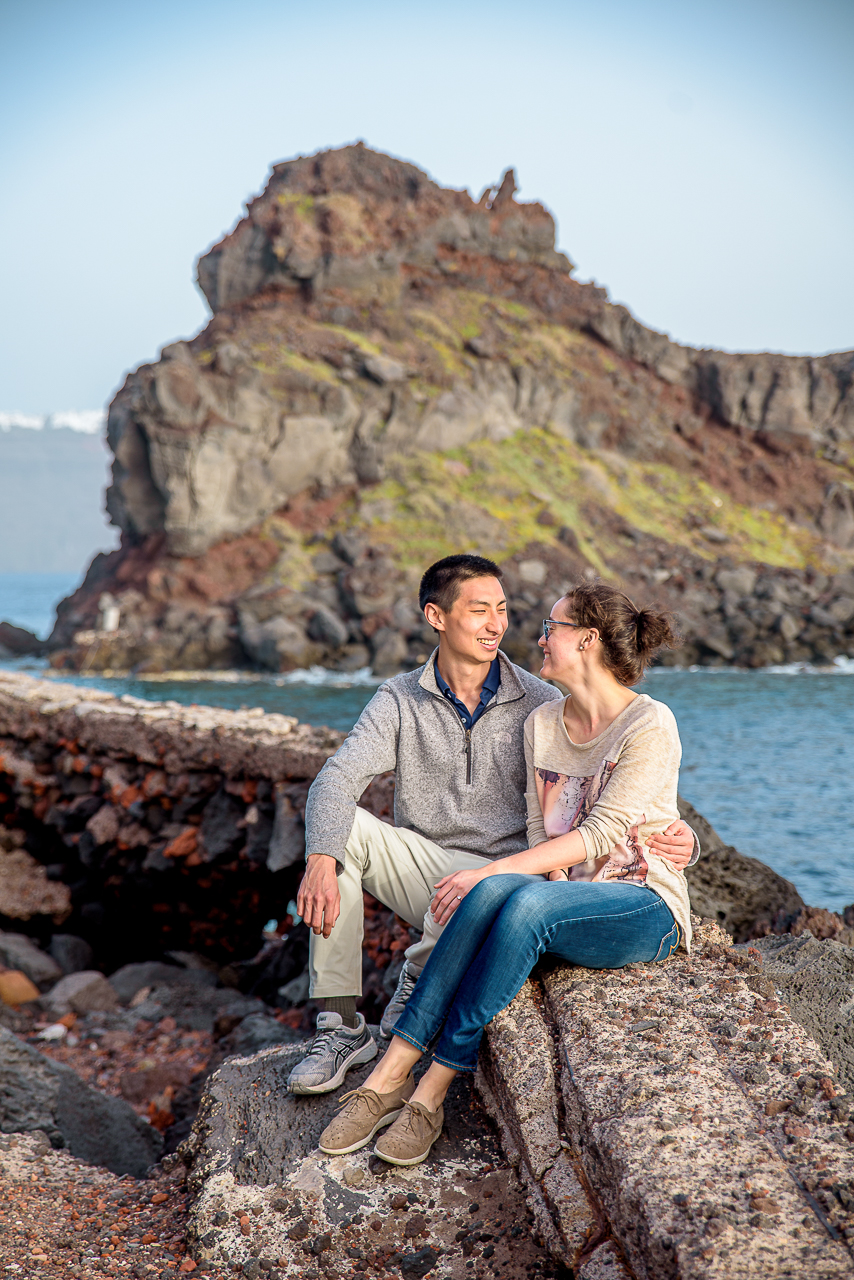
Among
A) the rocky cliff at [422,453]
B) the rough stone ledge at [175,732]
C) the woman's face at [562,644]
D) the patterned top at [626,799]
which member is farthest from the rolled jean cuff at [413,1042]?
the rocky cliff at [422,453]

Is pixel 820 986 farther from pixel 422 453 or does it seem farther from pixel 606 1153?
pixel 422 453

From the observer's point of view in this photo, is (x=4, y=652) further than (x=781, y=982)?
Yes

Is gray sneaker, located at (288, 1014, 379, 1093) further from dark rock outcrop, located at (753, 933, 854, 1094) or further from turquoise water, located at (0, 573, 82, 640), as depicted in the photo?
turquoise water, located at (0, 573, 82, 640)

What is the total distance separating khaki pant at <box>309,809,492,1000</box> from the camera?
12.9 feet

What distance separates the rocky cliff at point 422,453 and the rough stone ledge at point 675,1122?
31.6 metres

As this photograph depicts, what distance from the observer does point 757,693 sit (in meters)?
32.2

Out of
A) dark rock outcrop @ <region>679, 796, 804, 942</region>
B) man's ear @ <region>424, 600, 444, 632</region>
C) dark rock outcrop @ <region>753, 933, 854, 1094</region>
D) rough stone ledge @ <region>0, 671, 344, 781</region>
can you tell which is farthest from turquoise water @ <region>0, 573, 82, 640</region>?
dark rock outcrop @ <region>753, 933, 854, 1094</region>

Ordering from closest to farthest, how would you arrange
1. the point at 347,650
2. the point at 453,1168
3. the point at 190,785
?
the point at 453,1168 → the point at 190,785 → the point at 347,650

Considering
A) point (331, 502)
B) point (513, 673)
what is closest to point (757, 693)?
point (331, 502)

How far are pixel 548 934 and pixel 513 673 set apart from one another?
1405 mm

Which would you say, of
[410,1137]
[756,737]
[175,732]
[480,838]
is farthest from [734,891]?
[756,737]

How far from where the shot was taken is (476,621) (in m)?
4.36

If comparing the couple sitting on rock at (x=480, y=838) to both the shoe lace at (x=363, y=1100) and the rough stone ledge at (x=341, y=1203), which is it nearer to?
the shoe lace at (x=363, y=1100)

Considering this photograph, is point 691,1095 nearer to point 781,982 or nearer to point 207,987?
point 781,982
